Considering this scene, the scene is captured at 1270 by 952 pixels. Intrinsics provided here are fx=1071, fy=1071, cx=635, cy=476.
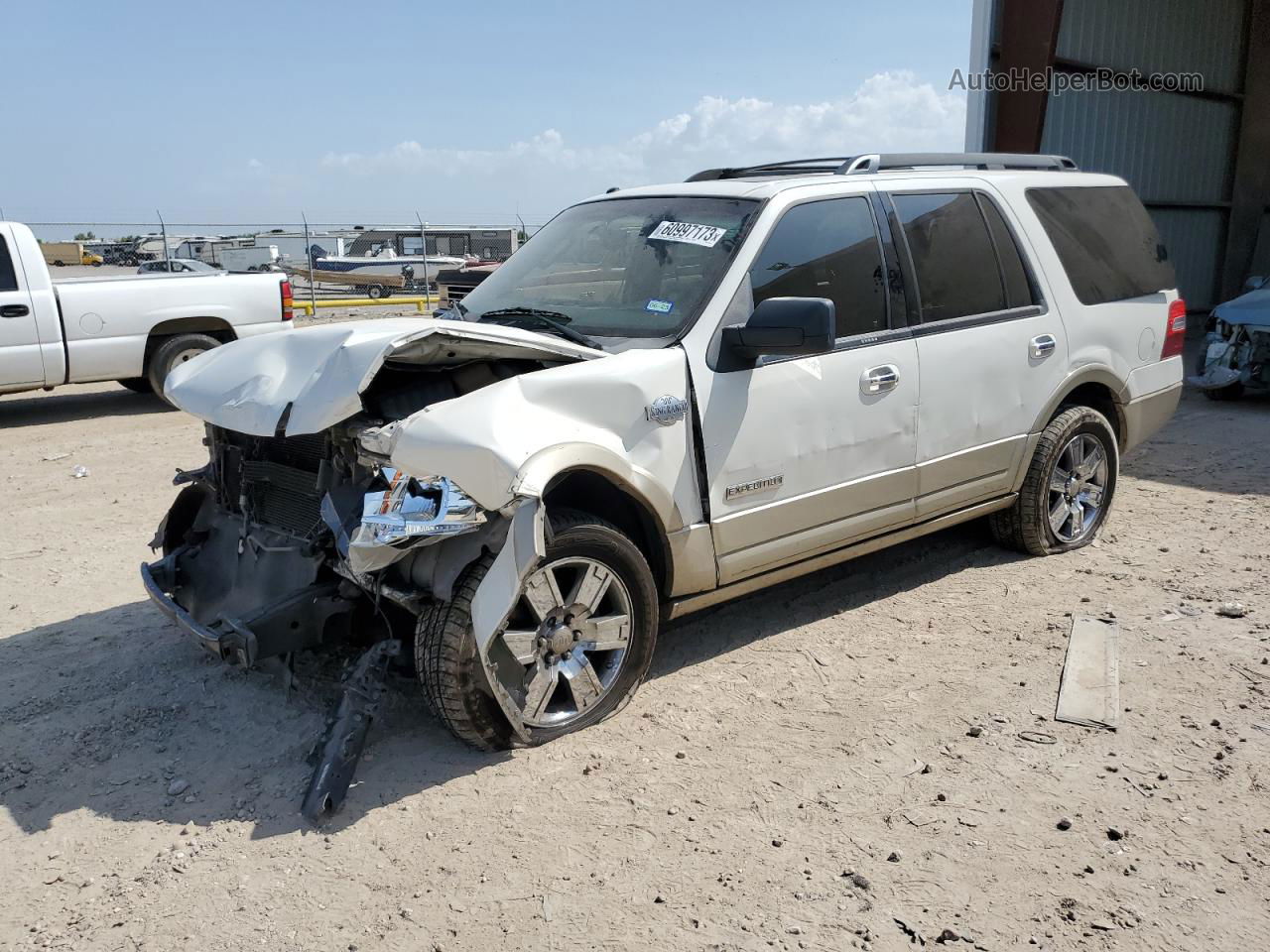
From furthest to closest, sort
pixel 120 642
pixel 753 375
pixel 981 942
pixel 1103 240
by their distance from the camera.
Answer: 1. pixel 1103 240
2. pixel 120 642
3. pixel 753 375
4. pixel 981 942

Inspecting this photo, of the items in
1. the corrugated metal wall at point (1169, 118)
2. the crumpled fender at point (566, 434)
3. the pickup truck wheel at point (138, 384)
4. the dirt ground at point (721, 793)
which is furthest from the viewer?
the corrugated metal wall at point (1169, 118)

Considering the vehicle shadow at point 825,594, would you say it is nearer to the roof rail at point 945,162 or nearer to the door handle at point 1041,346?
the door handle at point 1041,346

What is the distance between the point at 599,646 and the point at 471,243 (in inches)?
1180

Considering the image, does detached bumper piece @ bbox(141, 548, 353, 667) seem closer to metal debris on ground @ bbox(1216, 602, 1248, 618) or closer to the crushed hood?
the crushed hood

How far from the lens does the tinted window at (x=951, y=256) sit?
477 cm

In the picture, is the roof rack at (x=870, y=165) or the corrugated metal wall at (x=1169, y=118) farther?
the corrugated metal wall at (x=1169, y=118)

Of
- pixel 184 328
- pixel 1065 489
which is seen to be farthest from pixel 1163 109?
pixel 184 328


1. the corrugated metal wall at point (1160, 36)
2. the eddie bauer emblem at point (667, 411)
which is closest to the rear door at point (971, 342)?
the eddie bauer emblem at point (667, 411)

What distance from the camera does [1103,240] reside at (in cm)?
577

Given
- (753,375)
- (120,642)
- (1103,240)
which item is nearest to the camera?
(753,375)

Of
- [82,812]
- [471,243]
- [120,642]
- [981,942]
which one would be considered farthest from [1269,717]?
[471,243]

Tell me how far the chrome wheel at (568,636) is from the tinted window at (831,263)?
52.3 inches

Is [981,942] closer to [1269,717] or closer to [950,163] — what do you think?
[1269,717]

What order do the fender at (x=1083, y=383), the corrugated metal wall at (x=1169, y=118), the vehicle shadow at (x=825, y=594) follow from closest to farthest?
the vehicle shadow at (x=825, y=594) < the fender at (x=1083, y=383) < the corrugated metal wall at (x=1169, y=118)
